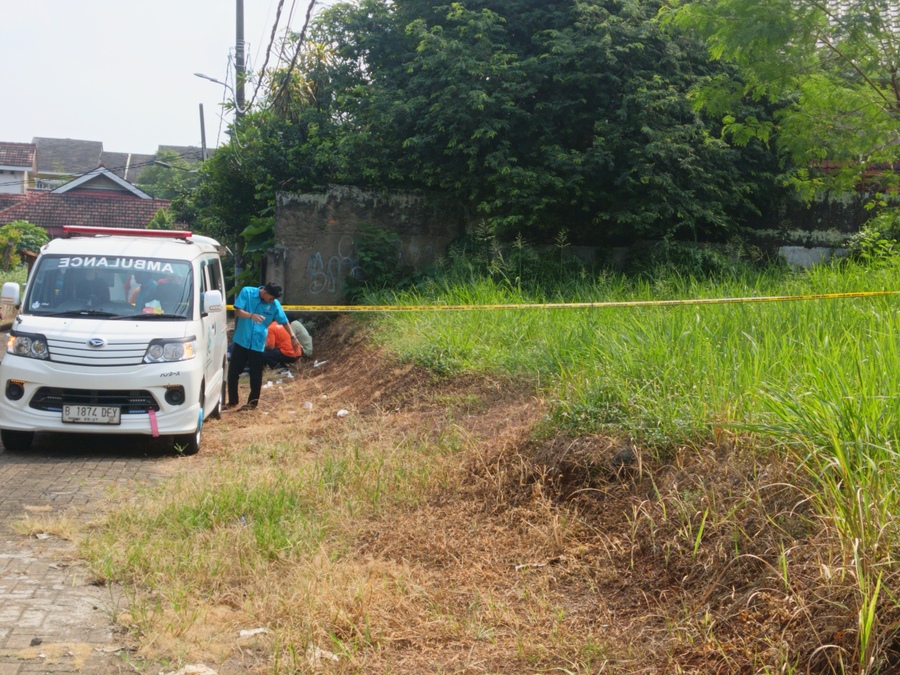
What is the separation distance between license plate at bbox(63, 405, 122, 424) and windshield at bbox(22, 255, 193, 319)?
930mm

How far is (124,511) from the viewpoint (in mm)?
5629

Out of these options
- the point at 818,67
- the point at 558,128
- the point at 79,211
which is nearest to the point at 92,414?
the point at 818,67

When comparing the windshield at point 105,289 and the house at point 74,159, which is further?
the house at point 74,159

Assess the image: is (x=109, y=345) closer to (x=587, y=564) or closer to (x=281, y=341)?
(x=281, y=341)

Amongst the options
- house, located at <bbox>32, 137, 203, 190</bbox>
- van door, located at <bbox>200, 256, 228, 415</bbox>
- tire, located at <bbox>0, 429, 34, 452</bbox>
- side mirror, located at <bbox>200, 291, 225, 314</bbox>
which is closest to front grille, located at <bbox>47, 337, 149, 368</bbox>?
tire, located at <bbox>0, 429, 34, 452</bbox>

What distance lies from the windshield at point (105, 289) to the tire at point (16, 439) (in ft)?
3.54

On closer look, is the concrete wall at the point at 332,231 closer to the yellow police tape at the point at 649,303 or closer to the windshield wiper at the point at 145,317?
the yellow police tape at the point at 649,303

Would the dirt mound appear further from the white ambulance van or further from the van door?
the van door

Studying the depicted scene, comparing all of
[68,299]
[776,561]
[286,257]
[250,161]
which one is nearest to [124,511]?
[68,299]

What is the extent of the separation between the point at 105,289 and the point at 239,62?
13.9m

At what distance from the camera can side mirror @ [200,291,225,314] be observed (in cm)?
859

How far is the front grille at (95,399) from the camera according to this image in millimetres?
7535

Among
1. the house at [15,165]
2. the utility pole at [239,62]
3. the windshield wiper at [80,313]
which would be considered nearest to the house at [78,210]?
the house at [15,165]

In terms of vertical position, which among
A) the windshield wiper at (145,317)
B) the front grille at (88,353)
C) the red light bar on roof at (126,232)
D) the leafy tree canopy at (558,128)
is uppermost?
the leafy tree canopy at (558,128)
